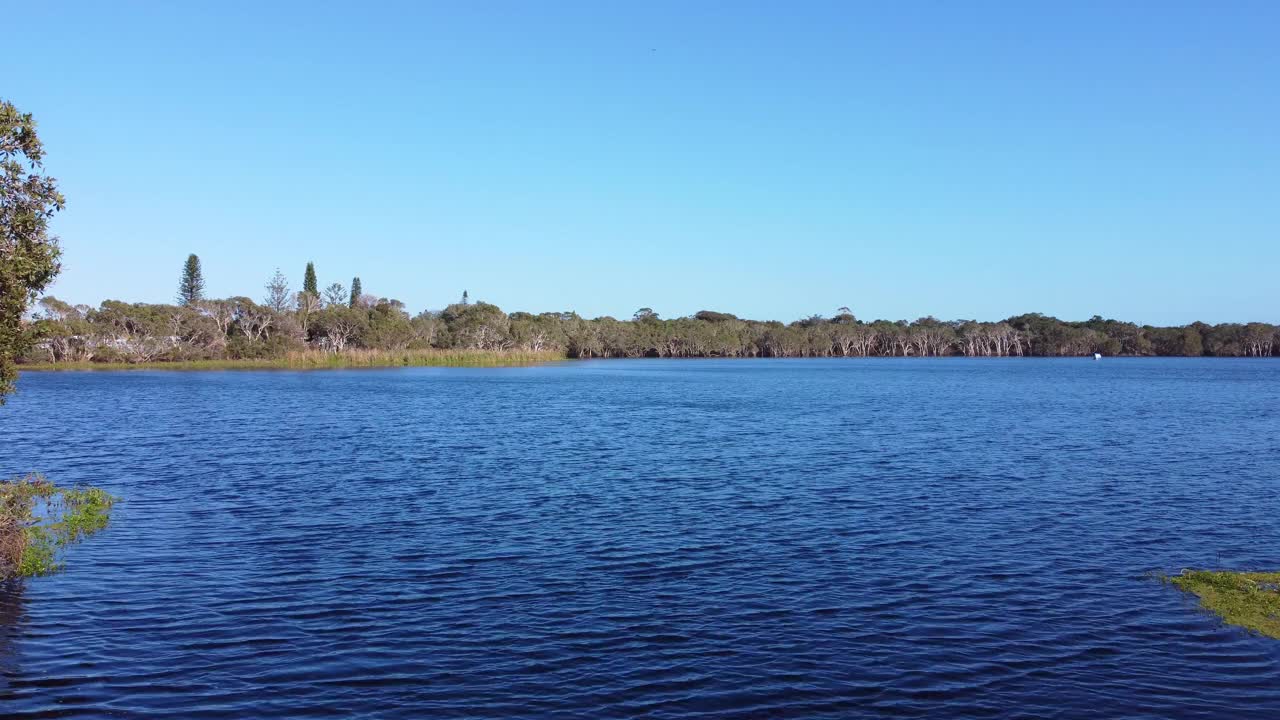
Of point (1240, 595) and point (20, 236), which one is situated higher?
point (20, 236)

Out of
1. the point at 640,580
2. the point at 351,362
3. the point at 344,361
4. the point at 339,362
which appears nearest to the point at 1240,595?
the point at 640,580

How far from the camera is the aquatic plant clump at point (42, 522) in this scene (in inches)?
585

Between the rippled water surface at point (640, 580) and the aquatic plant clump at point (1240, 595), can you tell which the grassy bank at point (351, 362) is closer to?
the rippled water surface at point (640, 580)

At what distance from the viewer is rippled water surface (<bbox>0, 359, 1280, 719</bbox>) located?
10438 mm

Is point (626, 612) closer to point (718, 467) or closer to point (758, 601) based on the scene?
point (758, 601)

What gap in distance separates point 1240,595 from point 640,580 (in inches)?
365

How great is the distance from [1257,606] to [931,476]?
13.3 m

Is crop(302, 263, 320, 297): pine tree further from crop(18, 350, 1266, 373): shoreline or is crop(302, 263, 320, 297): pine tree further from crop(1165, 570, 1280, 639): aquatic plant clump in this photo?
crop(1165, 570, 1280, 639): aquatic plant clump

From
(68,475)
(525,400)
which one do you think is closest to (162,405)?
(525,400)

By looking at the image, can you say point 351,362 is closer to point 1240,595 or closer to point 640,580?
point 640,580

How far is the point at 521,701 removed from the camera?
33.2 ft

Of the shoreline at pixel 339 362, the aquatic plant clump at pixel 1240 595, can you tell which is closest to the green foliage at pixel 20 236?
the aquatic plant clump at pixel 1240 595

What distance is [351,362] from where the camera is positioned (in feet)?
388

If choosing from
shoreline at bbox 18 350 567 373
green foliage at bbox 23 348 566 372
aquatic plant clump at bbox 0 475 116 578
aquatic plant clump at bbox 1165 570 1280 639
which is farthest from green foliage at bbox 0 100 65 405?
green foliage at bbox 23 348 566 372
